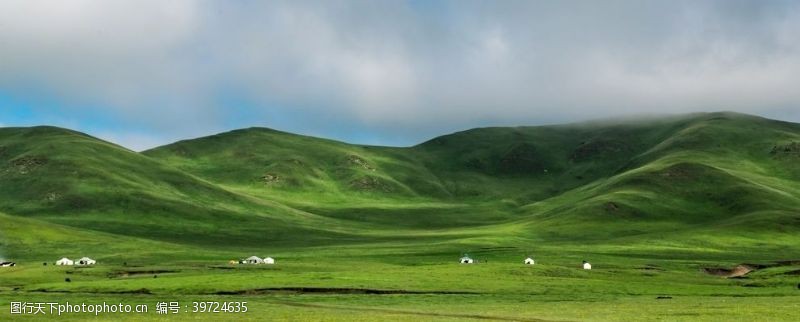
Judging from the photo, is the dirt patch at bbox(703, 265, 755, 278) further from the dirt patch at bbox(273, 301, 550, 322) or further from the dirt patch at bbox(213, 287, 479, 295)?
the dirt patch at bbox(273, 301, 550, 322)

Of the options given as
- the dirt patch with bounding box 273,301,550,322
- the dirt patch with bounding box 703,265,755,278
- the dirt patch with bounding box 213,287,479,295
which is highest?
the dirt patch with bounding box 273,301,550,322

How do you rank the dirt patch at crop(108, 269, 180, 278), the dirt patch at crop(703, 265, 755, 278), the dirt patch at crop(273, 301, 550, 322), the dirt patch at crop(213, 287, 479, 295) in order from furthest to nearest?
1. the dirt patch at crop(703, 265, 755, 278)
2. the dirt patch at crop(108, 269, 180, 278)
3. the dirt patch at crop(213, 287, 479, 295)
4. the dirt patch at crop(273, 301, 550, 322)

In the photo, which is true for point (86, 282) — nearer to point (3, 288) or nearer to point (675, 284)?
point (3, 288)

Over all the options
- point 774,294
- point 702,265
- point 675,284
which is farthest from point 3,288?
point 702,265

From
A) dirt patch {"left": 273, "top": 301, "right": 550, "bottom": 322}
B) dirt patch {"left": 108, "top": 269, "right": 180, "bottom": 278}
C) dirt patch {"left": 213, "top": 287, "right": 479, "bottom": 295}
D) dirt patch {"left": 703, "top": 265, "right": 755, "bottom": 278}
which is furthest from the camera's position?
dirt patch {"left": 703, "top": 265, "right": 755, "bottom": 278}

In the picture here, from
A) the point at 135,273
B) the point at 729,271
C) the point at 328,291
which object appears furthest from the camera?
the point at 729,271

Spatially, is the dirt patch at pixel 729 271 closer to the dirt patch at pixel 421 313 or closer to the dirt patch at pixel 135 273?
the dirt patch at pixel 421 313

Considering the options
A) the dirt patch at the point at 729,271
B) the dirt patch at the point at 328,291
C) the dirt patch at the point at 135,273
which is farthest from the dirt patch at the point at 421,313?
the dirt patch at the point at 729,271

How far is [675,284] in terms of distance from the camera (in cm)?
9262

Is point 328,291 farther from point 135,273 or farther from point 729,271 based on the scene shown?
point 729,271

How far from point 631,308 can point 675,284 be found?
33.1 m

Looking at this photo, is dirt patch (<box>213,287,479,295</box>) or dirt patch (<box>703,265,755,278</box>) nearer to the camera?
dirt patch (<box>213,287,479,295</box>)

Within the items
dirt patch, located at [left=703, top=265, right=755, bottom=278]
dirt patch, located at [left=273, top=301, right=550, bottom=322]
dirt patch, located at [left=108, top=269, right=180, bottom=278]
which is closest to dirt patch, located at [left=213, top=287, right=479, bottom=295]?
dirt patch, located at [left=273, top=301, right=550, bottom=322]

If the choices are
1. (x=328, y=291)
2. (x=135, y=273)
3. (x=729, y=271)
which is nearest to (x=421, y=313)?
(x=328, y=291)
